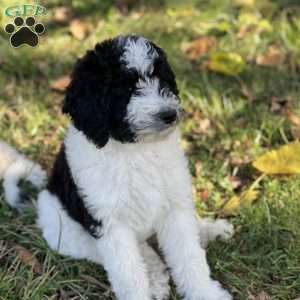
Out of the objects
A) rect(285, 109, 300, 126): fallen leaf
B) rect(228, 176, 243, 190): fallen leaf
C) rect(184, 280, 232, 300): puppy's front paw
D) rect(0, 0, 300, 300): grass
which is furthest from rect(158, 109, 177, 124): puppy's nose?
rect(285, 109, 300, 126): fallen leaf

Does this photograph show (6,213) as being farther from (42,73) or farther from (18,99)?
(42,73)

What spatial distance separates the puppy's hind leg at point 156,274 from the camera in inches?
157

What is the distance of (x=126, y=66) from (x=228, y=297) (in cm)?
147

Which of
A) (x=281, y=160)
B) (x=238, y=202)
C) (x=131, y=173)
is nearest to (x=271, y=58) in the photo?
(x=281, y=160)

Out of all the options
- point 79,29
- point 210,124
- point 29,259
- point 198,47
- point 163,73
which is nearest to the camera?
point 163,73

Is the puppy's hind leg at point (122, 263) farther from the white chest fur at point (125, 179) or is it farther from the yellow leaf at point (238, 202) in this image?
the yellow leaf at point (238, 202)

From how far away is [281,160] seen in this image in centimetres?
479

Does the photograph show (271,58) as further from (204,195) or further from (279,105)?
(204,195)

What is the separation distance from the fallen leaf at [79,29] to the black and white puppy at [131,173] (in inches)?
121

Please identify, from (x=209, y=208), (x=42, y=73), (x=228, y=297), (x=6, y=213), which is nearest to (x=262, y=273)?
(x=228, y=297)

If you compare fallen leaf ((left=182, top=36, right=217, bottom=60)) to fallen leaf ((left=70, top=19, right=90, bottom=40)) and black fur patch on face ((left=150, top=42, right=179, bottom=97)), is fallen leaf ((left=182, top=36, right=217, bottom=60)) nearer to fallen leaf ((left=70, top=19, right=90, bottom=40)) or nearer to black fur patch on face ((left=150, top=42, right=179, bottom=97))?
fallen leaf ((left=70, top=19, right=90, bottom=40))

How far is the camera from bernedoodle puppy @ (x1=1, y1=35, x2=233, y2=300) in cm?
356

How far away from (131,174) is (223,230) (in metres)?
0.92

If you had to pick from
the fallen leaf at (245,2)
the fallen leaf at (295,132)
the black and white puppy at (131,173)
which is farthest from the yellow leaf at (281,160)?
the fallen leaf at (245,2)
